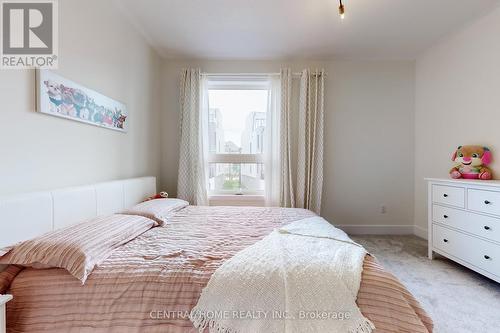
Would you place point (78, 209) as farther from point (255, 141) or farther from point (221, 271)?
point (255, 141)

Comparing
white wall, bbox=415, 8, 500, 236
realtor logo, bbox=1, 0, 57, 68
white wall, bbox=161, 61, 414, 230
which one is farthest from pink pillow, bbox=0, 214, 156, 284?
white wall, bbox=415, 8, 500, 236

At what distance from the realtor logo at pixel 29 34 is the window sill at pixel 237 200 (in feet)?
8.01

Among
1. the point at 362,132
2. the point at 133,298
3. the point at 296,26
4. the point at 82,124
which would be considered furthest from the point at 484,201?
the point at 82,124

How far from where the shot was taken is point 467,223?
234 cm

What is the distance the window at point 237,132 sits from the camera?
3.68 metres

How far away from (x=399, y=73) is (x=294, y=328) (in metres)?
3.91

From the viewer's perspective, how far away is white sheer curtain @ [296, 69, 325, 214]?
3479 millimetres

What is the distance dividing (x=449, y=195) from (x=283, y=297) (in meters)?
2.45

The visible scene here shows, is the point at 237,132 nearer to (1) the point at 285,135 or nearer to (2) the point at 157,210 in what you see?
(1) the point at 285,135

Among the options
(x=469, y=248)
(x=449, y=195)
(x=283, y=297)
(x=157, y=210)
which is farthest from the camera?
(x=449, y=195)

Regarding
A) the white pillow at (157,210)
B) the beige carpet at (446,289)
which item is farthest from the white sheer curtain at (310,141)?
the white pillow at (157,210)

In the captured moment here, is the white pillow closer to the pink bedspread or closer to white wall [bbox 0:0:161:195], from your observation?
white wall [bbox 0:0:161:195]

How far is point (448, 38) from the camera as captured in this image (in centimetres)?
304

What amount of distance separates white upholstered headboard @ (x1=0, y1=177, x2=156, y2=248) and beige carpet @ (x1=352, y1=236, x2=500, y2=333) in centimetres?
246
